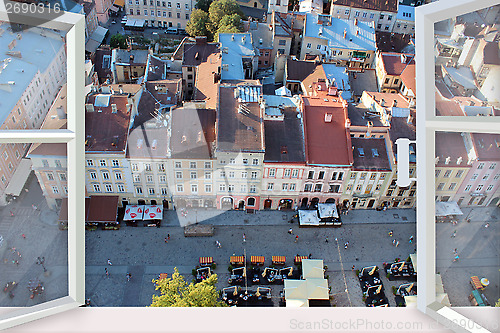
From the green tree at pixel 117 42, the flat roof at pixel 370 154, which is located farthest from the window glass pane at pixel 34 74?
the green tree at pixel 117 42

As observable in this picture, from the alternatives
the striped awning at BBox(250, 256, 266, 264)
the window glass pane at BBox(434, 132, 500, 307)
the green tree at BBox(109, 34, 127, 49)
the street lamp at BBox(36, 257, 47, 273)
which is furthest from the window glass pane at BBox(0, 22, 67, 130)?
Result: the green tree at BBox(109, 34, 127, 49)

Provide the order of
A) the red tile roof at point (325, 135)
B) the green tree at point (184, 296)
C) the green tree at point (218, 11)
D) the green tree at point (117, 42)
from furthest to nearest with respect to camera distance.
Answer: the green tree at point (218, 11)
the green tree at point (117, 42)
the red tile roof at point (325, 135)
the green tree at point (184, 296)

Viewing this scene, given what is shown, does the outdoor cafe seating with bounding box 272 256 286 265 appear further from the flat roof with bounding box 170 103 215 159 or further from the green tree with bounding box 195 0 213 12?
the green tree with bounding box 195 0 213 12

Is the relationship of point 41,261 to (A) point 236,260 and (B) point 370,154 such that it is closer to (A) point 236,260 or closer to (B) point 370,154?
(A) point 236,260

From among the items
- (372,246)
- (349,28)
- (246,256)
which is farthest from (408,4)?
(246,256)

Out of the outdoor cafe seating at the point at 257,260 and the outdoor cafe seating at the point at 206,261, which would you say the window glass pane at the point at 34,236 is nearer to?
the outdoor cafe seating at the point at 206,261
